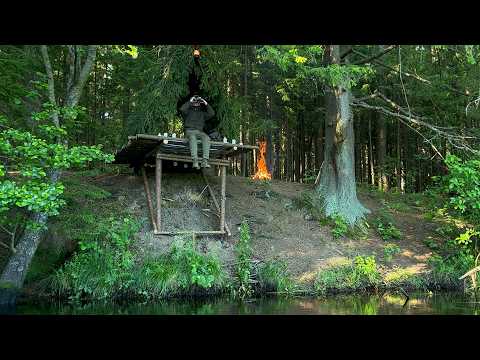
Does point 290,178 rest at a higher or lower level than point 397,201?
higher

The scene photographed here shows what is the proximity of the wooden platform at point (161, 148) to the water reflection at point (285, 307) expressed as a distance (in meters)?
3.73

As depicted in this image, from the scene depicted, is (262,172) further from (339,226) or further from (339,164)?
(339,226)

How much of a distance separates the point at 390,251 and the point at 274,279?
142 inches

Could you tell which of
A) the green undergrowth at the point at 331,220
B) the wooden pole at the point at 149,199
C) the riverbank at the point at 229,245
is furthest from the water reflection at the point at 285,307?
the green undergrowth at the point at 331,220

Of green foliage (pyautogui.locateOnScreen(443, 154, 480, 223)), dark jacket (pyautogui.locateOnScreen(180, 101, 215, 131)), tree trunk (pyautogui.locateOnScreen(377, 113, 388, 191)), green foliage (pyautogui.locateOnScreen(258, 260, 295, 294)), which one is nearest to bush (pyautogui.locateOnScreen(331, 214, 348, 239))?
green foliage (pyautogui.locateOnScreen(258, 260, 295, 294))

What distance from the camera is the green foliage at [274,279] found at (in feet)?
32.9

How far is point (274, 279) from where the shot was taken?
1012 centimetres

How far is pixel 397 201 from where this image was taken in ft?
54.9

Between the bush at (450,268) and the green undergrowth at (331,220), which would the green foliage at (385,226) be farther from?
the bush at (450,268)
